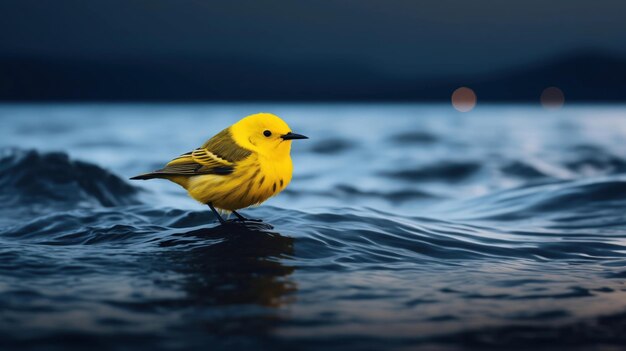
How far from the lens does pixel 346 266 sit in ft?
19.6

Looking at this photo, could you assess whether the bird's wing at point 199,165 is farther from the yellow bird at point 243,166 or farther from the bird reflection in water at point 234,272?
the bird reflection in water at point 234,272

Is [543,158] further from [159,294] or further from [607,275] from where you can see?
[159,294]

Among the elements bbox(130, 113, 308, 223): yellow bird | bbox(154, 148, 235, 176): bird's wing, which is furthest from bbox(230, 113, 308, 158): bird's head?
bbox(154, 148, 235, 176): bird's wing

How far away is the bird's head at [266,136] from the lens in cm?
659

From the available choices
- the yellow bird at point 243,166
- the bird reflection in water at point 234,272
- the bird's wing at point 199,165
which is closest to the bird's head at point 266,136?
the yellow bird at point 243,166

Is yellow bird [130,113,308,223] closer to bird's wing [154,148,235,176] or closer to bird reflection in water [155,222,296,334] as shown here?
bird's wing [154,148,235,176]

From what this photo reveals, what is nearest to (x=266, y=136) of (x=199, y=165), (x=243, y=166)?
(x=243, y=166)

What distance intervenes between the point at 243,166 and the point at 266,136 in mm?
398

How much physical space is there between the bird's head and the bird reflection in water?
0.86 metres

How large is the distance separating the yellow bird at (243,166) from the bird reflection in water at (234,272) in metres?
0.37

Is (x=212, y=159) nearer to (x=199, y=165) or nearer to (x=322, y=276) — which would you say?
(x=199, y=165)

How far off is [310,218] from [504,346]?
387 centimetres

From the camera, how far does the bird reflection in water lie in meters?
4.45

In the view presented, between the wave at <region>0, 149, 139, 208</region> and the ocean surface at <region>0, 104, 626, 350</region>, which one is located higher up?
the wave at <region>0, 149, 139, 208</region>
